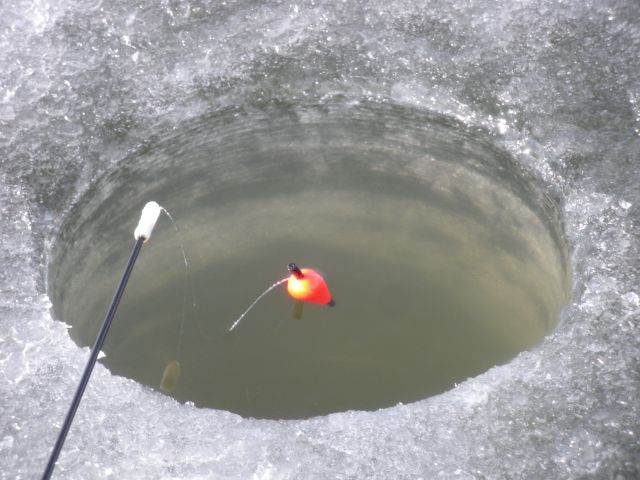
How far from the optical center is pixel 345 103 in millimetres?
2205

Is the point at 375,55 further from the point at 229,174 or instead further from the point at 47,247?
the point at 47,247

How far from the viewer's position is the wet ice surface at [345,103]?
1478mm

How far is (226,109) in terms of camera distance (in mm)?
2180

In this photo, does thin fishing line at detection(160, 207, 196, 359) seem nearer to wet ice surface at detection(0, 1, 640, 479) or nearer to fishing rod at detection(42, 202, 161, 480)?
wet ice surface at detection(0, 1, 640, 479)

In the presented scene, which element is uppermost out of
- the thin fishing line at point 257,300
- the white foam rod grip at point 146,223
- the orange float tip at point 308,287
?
the thin fishing line at point 257,300

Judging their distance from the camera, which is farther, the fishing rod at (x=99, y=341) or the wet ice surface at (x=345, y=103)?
the wet ice surface at (x=345, y=103)

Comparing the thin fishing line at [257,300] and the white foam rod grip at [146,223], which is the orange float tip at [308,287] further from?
the white foam rod grip at [146,223]

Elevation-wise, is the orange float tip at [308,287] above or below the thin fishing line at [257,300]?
below

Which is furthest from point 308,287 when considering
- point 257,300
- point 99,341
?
point 99,341

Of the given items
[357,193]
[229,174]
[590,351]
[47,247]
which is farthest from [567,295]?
[47,247]

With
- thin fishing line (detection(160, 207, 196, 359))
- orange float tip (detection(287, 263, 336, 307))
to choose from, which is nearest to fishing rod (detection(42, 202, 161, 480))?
orange float tip (detection(287, 263, 336, 307))

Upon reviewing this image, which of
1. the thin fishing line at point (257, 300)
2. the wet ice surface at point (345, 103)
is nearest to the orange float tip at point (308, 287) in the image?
the thin fishing line at point (257, 300)

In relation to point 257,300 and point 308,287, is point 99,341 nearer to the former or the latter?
point 308,287

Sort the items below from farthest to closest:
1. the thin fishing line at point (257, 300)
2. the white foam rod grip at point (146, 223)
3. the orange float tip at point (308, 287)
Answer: the thin fishing line at point (257, 300), the orange float tip at point (308, 287), the white foam rod grip at point (146, 223)
